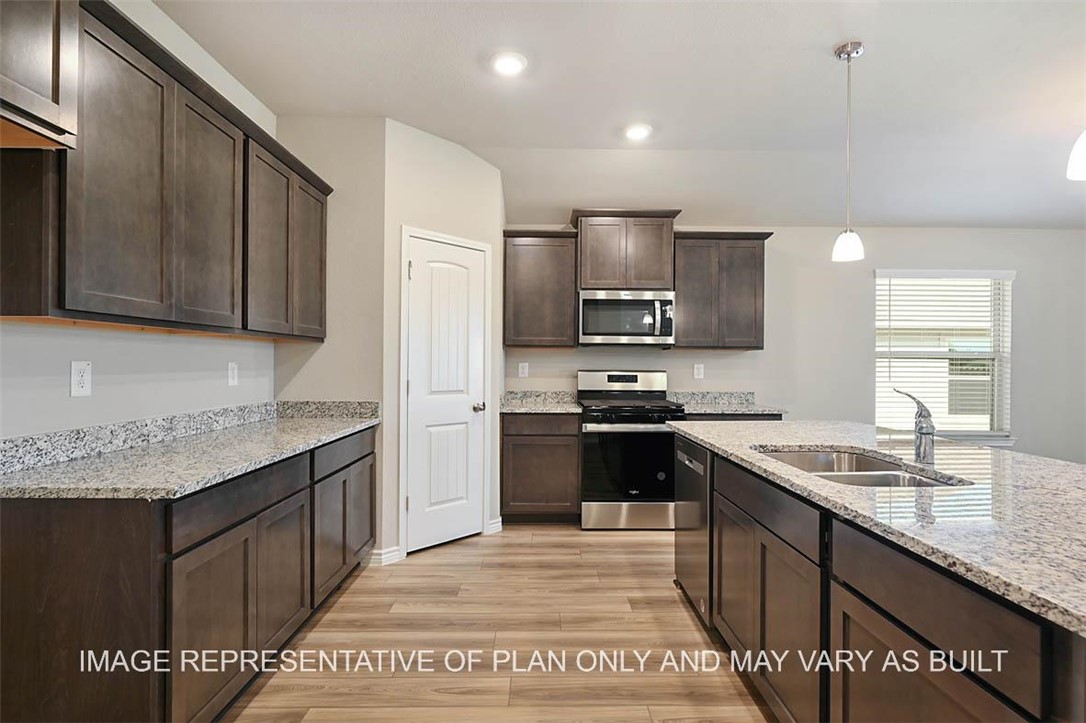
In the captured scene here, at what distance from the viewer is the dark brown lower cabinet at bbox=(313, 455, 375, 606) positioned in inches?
97.0

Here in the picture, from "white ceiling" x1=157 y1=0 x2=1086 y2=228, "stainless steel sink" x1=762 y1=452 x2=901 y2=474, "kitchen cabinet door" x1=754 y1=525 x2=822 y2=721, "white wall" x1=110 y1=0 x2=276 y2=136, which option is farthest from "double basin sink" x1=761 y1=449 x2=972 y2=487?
"white wall" x1=110 y1=0 x2=276 y2=136

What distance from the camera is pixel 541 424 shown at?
404 centimetres

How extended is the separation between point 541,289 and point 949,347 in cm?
380

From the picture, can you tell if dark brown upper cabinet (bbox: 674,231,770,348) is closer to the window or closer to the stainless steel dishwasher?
the window

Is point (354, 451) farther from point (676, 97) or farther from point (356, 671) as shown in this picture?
point (676, 97)

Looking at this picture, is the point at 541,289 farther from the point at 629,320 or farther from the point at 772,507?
the point at 772,507

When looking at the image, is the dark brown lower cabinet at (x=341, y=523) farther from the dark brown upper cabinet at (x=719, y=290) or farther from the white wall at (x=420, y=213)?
the dark brown upper cabinet at (x=719, y=290)

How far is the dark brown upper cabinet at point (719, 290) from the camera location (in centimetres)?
440

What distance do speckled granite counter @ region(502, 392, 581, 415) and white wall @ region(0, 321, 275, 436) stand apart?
1.86 metres

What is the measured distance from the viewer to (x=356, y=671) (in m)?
2.13

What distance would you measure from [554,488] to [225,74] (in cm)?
327

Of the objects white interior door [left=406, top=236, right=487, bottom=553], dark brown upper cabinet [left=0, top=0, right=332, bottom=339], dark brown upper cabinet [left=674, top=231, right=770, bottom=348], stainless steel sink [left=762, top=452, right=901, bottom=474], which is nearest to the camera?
dark brown upper cabinet [left=0, top=0, right=332, bottom=339]

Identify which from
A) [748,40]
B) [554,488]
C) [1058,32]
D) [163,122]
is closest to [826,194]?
[1058,32]

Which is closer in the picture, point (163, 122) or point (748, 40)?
point (163, 122)
